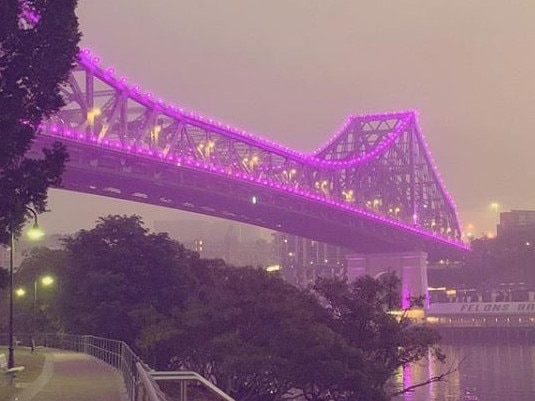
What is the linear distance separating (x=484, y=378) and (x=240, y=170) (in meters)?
39.8

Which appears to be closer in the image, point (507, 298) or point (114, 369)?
point (114, 369)

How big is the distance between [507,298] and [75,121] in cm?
13007

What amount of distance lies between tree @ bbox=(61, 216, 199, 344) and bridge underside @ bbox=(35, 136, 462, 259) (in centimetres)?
1500

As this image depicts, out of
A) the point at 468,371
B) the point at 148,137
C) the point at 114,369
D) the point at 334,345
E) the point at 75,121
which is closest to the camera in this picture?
the point at 114,369

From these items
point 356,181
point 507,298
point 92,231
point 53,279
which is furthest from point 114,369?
point 507,298

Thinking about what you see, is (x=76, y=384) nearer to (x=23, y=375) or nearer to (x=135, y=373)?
(x=23, y=375)

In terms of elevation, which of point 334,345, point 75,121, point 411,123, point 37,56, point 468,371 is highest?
point 411,123

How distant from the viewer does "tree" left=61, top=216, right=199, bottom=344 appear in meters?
46.8

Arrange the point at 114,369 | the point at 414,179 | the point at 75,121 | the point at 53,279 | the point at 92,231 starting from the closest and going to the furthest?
the point at 114,369
the point at 92,231
the point at 53,279
the point at 75,121
the point at 414,179

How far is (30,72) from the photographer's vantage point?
23.0m

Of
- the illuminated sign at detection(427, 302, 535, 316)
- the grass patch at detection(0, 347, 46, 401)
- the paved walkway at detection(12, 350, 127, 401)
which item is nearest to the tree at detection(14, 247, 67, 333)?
the grass patch at detection(0, 347, 46, 401)

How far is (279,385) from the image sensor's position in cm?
4425

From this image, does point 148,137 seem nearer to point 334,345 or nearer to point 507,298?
point 334,345

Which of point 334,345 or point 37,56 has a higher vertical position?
point 37,56
